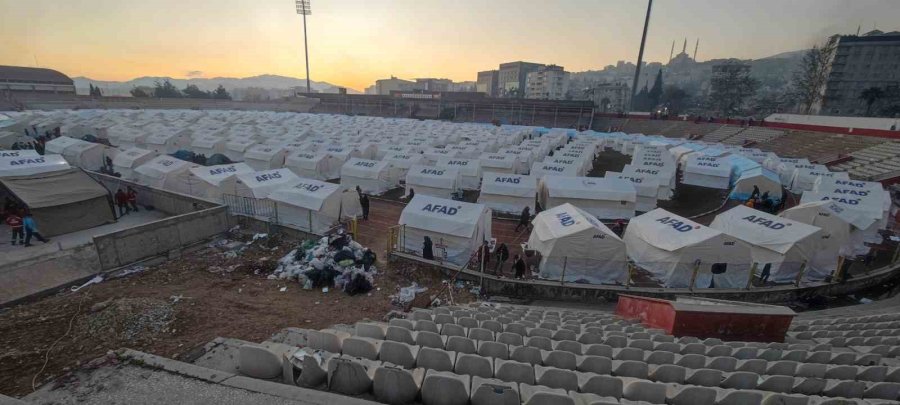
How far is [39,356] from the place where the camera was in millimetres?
7332

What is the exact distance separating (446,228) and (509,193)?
7585mm

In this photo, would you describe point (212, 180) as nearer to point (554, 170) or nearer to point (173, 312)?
point (173, 312)

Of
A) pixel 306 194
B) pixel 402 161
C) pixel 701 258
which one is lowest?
pixel 701 258

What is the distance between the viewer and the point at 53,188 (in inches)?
632

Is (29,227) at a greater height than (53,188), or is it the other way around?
(53,188)

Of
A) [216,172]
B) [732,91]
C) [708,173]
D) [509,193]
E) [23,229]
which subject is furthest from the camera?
[732,91]

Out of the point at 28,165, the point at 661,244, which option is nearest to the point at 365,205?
the point at 661,244

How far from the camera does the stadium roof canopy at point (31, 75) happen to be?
7175cm

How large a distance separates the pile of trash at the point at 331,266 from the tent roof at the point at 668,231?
34.4ft

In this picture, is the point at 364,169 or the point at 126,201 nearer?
the point at 126,201

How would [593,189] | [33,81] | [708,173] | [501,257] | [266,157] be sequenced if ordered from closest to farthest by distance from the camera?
[501,257] < [593,189] < [708,173] < [266,157] < [33,81]

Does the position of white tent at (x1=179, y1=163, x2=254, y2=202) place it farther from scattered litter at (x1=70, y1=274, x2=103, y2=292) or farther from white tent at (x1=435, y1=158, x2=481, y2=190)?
white tent at (x1=435, y1=158, x2=481, y2=190)

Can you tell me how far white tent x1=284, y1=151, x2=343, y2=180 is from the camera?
2764cm

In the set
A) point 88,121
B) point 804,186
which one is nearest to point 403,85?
point 88,121
